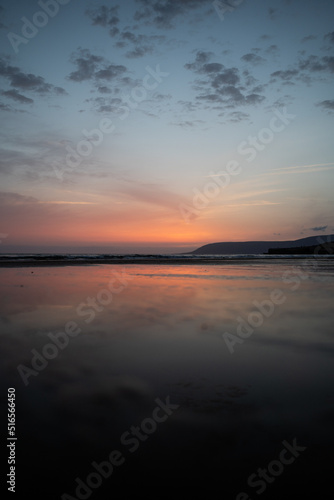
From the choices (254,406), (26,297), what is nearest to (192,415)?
(254,406)

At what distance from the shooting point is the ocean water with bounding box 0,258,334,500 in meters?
2.31

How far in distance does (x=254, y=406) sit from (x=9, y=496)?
2260 mm

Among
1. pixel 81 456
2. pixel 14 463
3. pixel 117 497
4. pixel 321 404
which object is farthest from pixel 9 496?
pixel 321 404

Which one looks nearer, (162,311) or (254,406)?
(254,406)

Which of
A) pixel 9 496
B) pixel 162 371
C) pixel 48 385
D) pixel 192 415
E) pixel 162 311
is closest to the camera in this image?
pixel 9 496

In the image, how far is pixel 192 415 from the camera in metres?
3.13

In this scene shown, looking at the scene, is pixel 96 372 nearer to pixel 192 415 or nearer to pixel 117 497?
pixel 192 415

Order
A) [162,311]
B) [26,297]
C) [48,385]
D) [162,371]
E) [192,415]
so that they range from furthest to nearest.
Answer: [26,297]
[162,311]
[162,371]
[48,385]
[192,415]

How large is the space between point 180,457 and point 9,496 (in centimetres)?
122

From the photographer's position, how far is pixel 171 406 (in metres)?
3.32

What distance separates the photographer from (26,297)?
1055 cm

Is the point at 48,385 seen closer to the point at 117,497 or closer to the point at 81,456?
the point at 81,456

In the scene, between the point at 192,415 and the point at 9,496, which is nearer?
the point at 9,496

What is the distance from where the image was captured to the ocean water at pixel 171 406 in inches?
90.9
